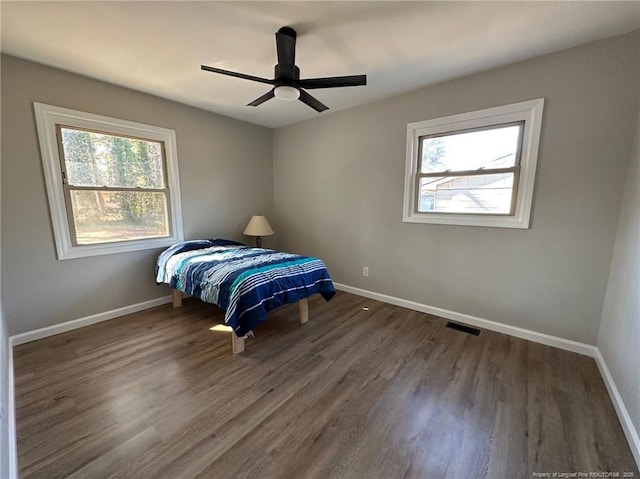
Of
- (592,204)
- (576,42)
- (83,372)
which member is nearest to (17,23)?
(83,372)

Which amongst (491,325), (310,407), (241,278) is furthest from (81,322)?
(491,325)

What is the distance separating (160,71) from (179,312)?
8.18ft

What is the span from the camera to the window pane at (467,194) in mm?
2496

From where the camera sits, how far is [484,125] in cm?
251

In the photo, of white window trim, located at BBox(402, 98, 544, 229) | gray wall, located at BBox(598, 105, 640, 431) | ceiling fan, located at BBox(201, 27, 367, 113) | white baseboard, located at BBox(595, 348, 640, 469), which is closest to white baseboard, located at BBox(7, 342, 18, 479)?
ceiling fan, located at BBox(201, 27, 367, 113)

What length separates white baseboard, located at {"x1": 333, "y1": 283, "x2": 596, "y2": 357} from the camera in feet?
7.36

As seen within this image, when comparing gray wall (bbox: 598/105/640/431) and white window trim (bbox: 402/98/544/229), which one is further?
white window trim (bbox: 402/98/544/229)

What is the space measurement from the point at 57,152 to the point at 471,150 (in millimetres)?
3973

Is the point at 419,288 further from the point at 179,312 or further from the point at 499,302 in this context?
the point at 179,312

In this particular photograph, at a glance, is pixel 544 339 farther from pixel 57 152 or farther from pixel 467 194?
pixel 57 152

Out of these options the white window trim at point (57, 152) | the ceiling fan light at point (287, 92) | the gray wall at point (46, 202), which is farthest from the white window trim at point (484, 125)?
the white window trim at point (57, 152)

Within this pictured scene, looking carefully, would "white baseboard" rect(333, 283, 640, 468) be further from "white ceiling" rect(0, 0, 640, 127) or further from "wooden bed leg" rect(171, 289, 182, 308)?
"white ceiling" rect(0, 0, 640, 127)

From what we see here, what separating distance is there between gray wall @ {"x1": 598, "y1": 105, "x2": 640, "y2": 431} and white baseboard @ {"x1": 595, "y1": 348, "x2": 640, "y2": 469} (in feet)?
0.12

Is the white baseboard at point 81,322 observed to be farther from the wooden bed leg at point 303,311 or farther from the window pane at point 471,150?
the window pane at point 471,150
